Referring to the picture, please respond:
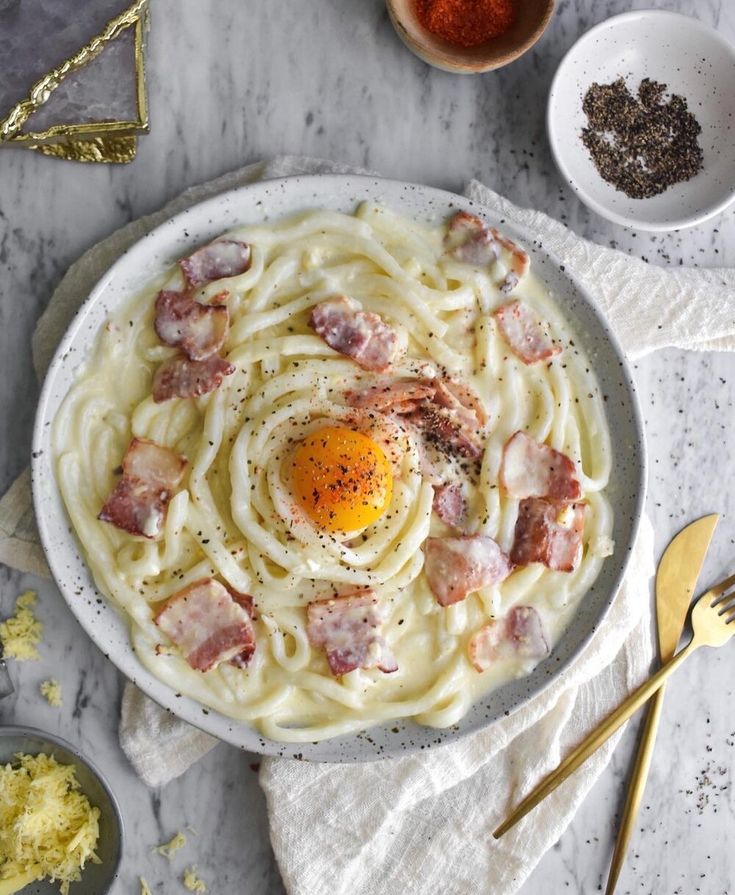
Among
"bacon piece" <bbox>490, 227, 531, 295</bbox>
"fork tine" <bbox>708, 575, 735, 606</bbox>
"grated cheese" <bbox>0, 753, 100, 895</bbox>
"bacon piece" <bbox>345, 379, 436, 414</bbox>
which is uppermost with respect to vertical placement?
"bacon piece" <bbox>490, 227, 531, 295</bbox>

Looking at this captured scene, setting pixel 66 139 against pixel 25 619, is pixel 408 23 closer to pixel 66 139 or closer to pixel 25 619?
pixel 66 139

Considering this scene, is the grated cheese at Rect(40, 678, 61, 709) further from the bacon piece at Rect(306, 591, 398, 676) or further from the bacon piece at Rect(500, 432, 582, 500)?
the bacon piece at Rect(500, 432, 582, 500)

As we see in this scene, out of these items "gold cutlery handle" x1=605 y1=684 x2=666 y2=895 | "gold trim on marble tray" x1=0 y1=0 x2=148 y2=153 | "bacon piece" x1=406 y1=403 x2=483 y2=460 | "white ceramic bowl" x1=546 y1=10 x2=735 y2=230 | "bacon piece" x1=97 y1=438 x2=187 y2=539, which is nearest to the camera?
"bacon piece" x1=97 y1=438 x2=187 y2=539

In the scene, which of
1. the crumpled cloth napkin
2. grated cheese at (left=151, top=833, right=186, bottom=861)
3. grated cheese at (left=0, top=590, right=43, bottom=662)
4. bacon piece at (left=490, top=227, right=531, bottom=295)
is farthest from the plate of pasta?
grated cheese at (left=151, top=833, right=186, bottom=861)

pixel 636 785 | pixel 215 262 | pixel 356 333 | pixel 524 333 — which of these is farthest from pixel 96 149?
pixel 636 785

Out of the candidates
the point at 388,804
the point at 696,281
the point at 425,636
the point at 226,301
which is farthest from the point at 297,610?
the point at 696,281

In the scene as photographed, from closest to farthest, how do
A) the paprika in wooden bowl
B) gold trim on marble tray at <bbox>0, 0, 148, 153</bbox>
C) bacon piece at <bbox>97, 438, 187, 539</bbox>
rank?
bacon piece at <bbox>97, 438, 187, 539</bbox> < gold trim on marble tray at <bbox>0, 0, 148, 153</bbox> < the paprika in wooden bowl

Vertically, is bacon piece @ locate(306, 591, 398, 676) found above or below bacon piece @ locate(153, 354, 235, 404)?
below

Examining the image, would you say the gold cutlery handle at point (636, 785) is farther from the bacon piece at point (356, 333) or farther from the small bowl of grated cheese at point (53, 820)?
the small bowl of grated cheese at point (53, 820)
